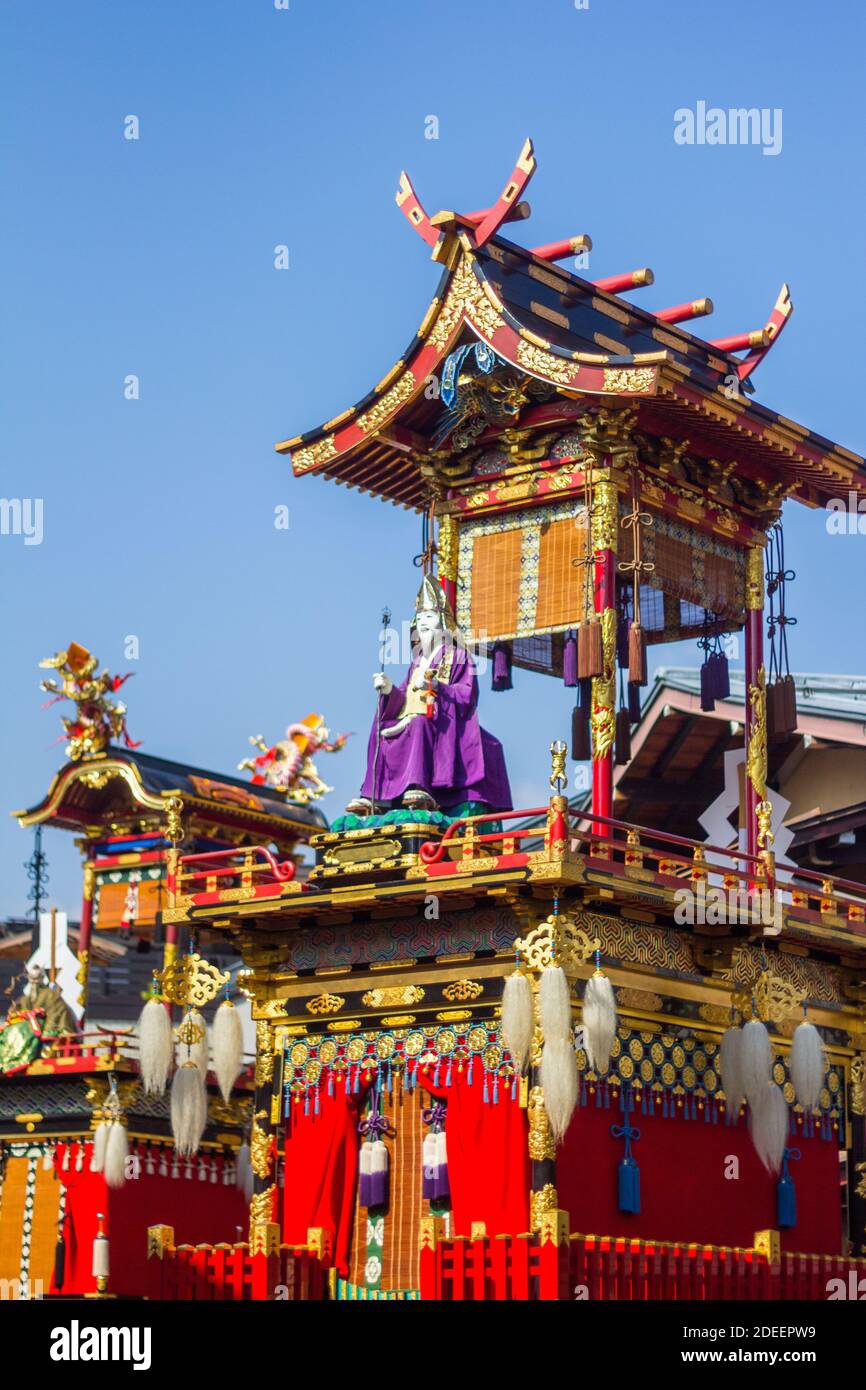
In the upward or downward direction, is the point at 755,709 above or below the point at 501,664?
below

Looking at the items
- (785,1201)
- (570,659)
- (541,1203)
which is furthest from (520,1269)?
(570,659)

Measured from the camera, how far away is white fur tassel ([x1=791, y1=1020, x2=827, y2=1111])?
79.6 feet

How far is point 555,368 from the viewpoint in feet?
79.9

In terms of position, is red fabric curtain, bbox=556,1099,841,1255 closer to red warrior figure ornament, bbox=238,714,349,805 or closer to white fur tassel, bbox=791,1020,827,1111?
white fur tassel, bbox=791,1020,827,1111

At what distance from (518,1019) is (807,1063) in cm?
394

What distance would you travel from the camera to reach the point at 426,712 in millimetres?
24812

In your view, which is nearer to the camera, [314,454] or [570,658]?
[570,658]

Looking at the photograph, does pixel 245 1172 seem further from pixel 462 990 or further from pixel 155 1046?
pixel 462 990

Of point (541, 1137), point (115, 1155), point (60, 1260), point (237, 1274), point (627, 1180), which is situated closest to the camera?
point (541, 1137)

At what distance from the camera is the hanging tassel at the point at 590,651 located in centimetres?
2397

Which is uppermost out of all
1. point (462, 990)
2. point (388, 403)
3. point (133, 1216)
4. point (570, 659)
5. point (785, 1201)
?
point (388, 403)

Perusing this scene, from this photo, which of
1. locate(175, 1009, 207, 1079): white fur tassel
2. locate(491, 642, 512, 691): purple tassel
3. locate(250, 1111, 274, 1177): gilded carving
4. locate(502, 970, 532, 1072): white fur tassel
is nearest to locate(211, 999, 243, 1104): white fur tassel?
locate(175, 1009, 207, 1079): white fur tassel

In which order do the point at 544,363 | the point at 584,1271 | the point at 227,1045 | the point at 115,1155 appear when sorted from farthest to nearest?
the point at 115,1155
the point at 227,1045
the point at 544,363
the point at 584,1271

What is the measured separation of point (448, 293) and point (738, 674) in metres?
11.2
